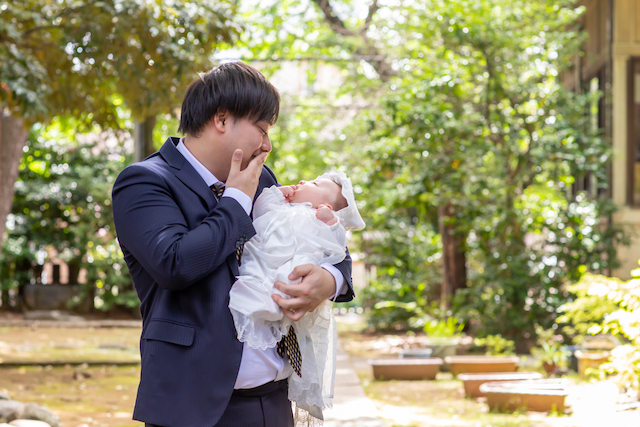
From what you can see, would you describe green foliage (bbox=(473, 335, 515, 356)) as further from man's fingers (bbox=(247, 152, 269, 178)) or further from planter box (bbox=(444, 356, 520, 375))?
man's fingers (bbox=(247, 152, 269, 178))

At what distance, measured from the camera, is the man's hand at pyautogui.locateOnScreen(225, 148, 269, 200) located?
1.71 metres

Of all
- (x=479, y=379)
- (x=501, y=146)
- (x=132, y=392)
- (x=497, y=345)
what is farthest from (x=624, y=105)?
(x=132, y=392)

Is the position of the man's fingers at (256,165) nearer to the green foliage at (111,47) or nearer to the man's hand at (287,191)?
the man's hand at (287,191)

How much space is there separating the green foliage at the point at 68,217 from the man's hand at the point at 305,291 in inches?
489

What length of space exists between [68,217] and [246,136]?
13.7m

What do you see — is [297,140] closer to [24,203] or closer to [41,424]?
[24,203]

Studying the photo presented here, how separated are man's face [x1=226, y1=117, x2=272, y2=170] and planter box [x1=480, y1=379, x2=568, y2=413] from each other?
177 inches

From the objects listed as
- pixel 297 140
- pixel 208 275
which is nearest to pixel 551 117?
pixel 297 140

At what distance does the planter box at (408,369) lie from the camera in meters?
7.40

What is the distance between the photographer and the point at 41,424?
4.52 metres

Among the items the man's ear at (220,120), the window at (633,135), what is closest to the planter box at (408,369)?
the window at (633,135)

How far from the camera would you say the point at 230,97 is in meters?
1.71

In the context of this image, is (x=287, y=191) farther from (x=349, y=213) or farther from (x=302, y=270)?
(x=302, y=270)

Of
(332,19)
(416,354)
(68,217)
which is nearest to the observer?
(416,354)
